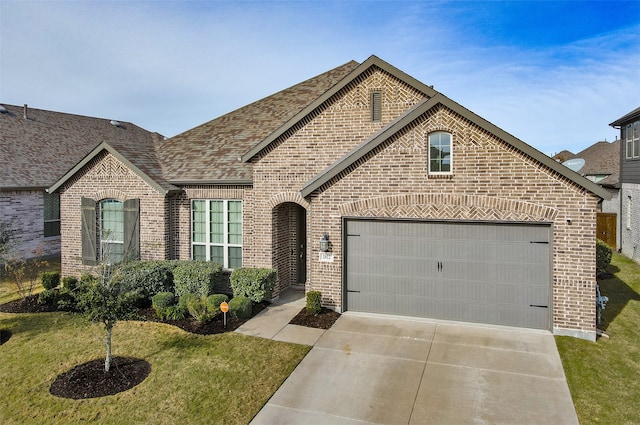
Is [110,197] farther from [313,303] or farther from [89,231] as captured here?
[313,303]

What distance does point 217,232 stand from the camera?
14.3 meters

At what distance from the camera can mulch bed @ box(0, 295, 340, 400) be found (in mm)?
7855

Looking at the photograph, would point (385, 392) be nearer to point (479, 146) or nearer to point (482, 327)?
point (482, 327)

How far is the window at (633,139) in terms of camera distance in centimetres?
1888

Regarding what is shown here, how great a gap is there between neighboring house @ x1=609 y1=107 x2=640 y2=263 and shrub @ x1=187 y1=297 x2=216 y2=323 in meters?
18.5

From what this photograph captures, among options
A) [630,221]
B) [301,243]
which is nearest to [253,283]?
[301,243]

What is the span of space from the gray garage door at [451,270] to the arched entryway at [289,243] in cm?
280

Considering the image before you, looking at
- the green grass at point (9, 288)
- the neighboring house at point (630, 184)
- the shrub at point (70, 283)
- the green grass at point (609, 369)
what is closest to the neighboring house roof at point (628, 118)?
the neighboring house at point (630, 184)

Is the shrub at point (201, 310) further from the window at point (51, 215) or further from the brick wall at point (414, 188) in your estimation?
the window at point (51, 215)

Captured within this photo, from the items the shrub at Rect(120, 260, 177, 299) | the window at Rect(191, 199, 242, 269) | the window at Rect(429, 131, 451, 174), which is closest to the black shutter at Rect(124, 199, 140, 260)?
the shrub at Rect(120, 260, 177, 299)

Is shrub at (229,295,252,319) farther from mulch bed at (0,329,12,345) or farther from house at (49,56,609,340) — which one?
mulch bed at (0,329,12,345)

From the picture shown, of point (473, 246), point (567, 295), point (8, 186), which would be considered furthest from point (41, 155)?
point (567, 295)

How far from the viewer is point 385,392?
25.0 feet

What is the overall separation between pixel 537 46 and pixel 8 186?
78.9ft
